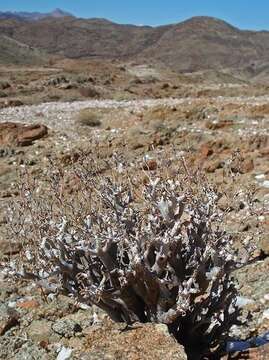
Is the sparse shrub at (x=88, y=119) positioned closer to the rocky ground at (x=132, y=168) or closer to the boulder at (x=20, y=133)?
the rocky ground at (x=132, y=168)

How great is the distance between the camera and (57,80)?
27547 mm

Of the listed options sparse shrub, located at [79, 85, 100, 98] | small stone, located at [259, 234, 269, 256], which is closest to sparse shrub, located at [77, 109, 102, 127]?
small stone, located at [259, 234, 269, 256]

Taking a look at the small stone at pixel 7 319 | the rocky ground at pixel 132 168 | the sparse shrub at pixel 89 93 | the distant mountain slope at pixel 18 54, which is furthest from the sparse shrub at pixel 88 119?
the distant mountain slope at pixel 18 54

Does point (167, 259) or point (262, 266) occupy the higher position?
point (167, 259)

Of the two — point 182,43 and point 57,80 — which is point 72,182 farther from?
point 182,43

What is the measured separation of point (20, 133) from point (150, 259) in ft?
28.0

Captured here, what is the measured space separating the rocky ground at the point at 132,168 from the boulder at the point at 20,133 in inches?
0.8

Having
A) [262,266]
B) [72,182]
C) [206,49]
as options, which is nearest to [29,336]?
[262,266]

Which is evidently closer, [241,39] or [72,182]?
[72,182]

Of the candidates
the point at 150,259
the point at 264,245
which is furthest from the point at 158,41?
the point at 150,259

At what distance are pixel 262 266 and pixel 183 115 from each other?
7226 mm

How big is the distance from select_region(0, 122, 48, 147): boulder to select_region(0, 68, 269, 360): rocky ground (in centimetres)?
2

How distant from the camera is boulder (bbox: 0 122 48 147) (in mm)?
11826

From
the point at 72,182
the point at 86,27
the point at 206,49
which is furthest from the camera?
the point at 86,27
